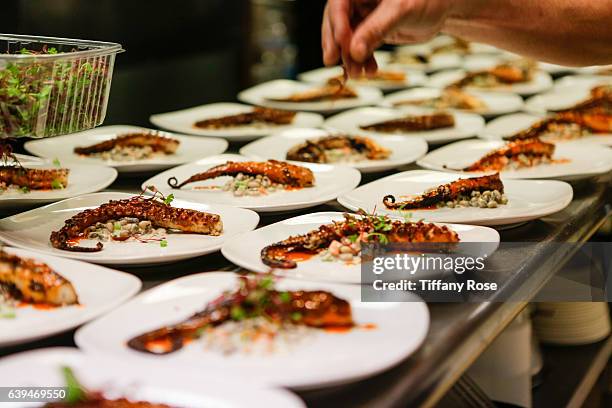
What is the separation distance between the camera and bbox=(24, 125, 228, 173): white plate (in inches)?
125

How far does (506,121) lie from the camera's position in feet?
13.3

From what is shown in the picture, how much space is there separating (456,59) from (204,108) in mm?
2590

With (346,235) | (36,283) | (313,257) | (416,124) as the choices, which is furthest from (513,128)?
(36,283)

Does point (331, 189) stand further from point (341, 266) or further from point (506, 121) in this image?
point (506, 121)

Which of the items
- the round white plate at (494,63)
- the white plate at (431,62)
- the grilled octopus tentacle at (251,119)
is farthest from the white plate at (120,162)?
the round white plate at (494,63)

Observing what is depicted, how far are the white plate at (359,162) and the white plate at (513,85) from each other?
1.60 meters

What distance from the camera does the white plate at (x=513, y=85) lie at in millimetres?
5000

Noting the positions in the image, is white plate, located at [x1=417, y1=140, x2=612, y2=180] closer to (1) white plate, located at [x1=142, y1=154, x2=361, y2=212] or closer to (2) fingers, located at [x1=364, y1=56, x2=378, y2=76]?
(1) white plate, located at [x1=142, y1=154, x2=361, y2=212]

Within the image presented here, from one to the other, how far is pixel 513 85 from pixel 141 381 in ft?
13.6

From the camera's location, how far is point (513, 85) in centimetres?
512

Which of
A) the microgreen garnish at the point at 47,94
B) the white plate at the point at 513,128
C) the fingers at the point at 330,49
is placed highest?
the fingers at the point at 330,49

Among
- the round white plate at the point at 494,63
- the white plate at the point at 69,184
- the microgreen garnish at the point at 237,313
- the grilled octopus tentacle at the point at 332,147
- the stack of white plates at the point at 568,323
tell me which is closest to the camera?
the microgreen garnish at the point at 237,313

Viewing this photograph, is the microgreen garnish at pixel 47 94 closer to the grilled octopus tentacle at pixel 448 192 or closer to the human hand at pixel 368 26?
the human hand at pixel 368 26

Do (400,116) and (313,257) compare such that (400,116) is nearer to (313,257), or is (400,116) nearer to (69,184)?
(69,184)
